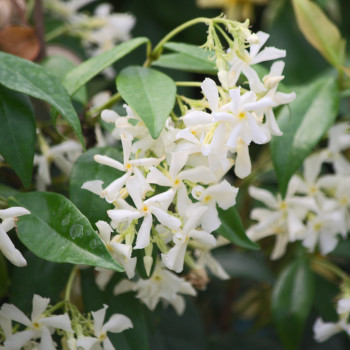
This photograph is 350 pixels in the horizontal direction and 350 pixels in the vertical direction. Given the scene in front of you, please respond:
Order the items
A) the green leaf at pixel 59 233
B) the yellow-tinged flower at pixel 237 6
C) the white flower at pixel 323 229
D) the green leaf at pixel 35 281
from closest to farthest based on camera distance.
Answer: the green leaf at pixel 59 233 → the green leaf at pixel 35 281 → the white flower at pixel 323 229 → the yellow-tinged flower at pixel 237 6

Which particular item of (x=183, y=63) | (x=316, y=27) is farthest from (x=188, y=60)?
(x=316, y=27)

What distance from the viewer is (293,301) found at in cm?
77

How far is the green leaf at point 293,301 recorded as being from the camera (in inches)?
29.7

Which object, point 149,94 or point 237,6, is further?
point 237,6

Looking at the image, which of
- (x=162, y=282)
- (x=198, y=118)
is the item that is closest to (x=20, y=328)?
(x=162, y=282)

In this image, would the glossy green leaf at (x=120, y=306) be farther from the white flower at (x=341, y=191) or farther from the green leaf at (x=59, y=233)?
the white flower at (x=341, y=191)

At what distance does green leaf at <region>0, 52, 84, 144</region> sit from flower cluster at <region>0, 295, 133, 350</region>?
0.16 m

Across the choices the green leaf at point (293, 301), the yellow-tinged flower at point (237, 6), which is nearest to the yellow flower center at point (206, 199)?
the green leaf at point (293, 301)

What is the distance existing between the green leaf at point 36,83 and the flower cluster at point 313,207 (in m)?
0.29

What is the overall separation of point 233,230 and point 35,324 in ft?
0.67

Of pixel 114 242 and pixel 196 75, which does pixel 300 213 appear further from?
pixel 196 75

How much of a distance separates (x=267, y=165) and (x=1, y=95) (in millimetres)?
420

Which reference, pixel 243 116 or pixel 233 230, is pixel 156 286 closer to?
pixel 233 230

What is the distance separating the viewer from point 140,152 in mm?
513
